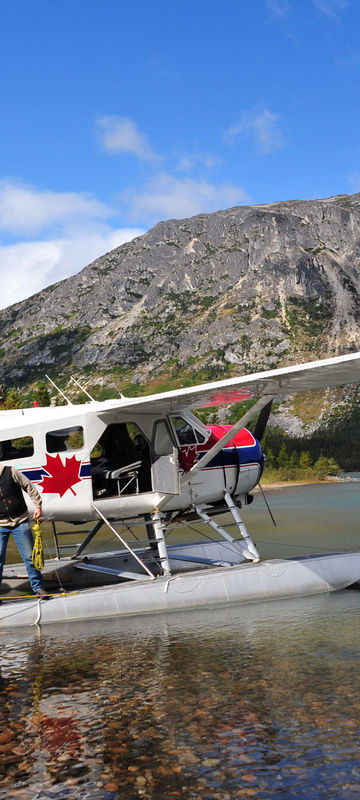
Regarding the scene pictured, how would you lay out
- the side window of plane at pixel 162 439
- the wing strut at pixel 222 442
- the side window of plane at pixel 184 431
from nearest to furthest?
the wing strut at pixel 222 442 → the side window of plane at pixel 162 439 → the side window of plane at pixel 184 431

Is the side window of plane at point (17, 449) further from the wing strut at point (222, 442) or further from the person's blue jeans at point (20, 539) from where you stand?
the wing strut at point (222, 442)

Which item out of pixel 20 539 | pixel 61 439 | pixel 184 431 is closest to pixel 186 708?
pixel 20 539

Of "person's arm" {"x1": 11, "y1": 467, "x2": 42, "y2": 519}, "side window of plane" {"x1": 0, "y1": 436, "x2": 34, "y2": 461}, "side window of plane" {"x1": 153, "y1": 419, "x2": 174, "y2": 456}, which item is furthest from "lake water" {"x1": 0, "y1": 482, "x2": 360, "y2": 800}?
"side window of plane" {"x1": 153, "y1": 419, "x2": 174, "y2": 456}

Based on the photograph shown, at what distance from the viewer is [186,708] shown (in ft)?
18.9

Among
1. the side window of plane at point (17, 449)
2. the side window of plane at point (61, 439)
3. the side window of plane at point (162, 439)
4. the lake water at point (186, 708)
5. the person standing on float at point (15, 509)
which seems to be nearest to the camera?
the lake water at point (186, 708)

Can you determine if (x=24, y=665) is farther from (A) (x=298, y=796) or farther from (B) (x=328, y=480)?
(B) (x=328, y=480)

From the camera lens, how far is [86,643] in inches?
328

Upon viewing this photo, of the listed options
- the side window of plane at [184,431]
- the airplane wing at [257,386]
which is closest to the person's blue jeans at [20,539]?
the airplane wing at [257,386]

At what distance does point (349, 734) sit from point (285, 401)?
177m

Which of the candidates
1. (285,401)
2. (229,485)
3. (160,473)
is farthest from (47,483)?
(285,401)

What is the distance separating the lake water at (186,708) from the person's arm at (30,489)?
1.63 meters

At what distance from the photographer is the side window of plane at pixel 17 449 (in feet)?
32.9

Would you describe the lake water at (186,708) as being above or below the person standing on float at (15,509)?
below

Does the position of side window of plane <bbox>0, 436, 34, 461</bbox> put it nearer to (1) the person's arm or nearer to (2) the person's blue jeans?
(1) the person's arm
